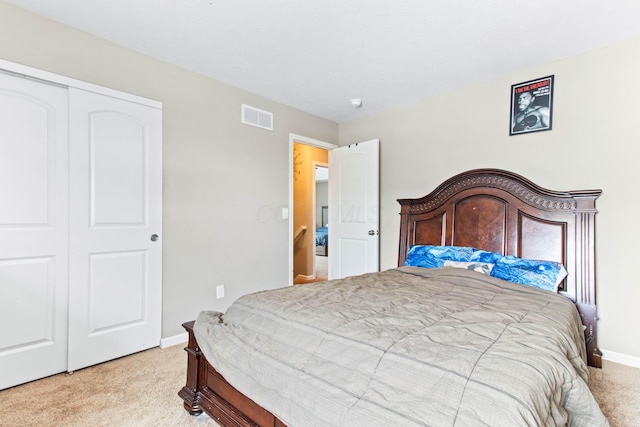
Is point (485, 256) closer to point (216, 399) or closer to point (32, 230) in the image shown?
point (216, 399)

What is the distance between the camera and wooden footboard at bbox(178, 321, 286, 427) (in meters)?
1.36

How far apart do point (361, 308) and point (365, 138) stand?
2.89 m

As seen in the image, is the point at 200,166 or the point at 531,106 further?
the point at 200,166

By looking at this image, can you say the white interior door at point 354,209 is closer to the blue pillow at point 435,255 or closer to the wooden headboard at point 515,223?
the wooden headboard at point 515,223

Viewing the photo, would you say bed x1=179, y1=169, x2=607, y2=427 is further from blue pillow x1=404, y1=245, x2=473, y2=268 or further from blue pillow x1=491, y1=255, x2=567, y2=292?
blue pillow x1=404, y1=245, x2=473, y2=268

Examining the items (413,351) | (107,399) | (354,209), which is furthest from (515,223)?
(107,399)

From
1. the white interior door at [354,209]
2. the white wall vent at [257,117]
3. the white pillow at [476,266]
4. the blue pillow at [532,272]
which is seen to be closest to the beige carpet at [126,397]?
the blue pillow at [532,272]

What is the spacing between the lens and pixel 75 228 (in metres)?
2.26

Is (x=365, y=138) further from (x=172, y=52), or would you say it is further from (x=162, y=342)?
(x=162, y=342)

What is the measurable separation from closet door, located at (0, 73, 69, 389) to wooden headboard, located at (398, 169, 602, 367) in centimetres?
299

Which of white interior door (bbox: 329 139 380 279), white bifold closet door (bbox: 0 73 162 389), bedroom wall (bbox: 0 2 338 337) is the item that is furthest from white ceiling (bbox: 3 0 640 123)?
white interior door (bbox: 329 139 380 279)

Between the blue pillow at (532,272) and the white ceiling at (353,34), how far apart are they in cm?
167

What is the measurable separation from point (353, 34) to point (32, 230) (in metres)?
2.54

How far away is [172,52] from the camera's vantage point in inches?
102
